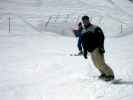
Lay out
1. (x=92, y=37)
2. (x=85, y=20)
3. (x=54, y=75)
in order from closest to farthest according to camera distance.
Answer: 1. (x=85, y=20)
2. (x=92, y=37)
3. (x=54, y=75)

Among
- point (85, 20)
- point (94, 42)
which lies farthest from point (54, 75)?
point (85, 20)

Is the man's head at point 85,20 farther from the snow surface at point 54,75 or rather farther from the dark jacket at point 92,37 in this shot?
the snow surface at point 54,75

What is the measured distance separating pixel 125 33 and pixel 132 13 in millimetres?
14063

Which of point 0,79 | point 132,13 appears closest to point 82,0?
point 132,13

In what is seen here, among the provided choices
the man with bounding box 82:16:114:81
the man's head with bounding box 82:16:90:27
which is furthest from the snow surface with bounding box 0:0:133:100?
the man's head with bounding box 82:16:90:27

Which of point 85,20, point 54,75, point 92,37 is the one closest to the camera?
point 85,20

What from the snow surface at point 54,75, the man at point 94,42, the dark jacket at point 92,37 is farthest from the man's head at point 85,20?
the snow surface at point 54,75

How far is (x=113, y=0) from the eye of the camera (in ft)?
151

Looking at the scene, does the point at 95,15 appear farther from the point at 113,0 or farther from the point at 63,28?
the point at 113,0

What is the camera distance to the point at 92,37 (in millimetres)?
8609

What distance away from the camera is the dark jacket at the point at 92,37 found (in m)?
8.57

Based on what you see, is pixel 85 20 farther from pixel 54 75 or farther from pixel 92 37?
pixel 54 75

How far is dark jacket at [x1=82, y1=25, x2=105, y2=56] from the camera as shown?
28.1 ft

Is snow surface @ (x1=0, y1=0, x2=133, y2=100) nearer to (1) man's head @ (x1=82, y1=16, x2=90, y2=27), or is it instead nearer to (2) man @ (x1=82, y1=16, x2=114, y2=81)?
→ (2) man @ (x1=82, y1=16, x2=114, y2=81)
